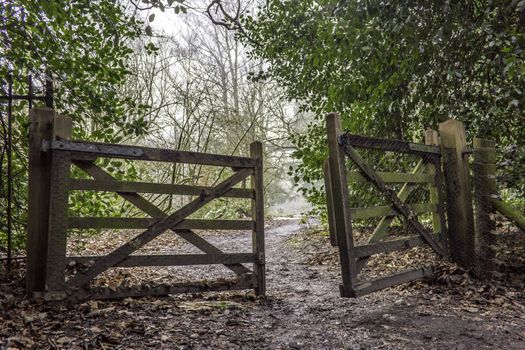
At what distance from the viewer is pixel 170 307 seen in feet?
11.9

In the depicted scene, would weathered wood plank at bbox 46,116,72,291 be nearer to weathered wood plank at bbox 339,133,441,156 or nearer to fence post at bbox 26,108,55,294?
fence post at bbox 26,108,55,294

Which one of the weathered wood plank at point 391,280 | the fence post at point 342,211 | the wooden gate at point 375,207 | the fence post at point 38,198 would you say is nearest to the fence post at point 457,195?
the wooden gate at point 375,207

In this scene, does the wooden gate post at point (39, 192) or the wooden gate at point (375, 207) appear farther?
the wooden gate at point (375, 207)

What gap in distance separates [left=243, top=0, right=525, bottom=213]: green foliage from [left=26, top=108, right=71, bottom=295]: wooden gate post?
367 cm

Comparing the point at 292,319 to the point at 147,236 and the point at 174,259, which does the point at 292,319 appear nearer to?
the point at 174,259

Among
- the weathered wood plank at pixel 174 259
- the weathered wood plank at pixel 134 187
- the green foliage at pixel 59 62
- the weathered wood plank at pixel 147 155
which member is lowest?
the weathered wood plank at pixel 174 259

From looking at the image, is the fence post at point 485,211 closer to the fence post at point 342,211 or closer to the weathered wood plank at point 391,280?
the weathered wood plank at point 391,280

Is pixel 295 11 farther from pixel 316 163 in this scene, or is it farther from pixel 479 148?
pixel 479 148

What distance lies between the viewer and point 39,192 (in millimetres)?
3467

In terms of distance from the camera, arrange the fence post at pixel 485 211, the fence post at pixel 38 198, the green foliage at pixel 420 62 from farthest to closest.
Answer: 1. the green foliage at pixel 420 62
2. the fence post at pixel 485 211
3. the fence post at pixel 38 198

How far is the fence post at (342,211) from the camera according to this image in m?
3.59

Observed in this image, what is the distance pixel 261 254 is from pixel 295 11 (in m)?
4.40

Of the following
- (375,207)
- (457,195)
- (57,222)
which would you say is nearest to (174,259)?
(57,222)

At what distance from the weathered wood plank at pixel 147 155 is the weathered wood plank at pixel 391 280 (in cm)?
177
